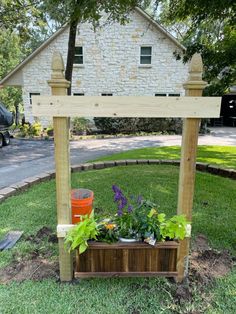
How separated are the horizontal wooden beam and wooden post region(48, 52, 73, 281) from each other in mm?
102

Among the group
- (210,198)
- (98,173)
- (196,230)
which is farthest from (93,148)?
(196,230)

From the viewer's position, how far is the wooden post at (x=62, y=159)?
2023 mm

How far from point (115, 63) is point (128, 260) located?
560 inches

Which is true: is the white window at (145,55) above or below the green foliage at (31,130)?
above

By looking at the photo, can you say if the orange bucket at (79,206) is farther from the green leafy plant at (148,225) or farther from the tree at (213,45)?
the tree at (213,45)

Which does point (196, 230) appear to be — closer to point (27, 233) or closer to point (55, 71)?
point (27, 233)

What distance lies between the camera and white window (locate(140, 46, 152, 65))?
14812 mm

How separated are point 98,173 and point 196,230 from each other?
2.81 meters

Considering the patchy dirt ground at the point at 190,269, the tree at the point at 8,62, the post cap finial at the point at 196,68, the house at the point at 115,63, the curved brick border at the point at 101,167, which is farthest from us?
the tree at the point at 8,62

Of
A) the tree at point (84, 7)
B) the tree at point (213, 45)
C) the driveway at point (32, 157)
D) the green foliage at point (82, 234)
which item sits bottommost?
the driveway at point (32, 157)

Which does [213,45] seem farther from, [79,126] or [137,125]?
[79,126]

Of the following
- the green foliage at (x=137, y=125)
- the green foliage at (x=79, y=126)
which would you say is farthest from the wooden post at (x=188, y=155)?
the green foliage at (x=137, y=125)

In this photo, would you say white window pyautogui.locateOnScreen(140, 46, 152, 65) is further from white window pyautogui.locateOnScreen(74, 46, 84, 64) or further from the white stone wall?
white window pyautogui.locateOnScreen(74, 46, 84, 64)

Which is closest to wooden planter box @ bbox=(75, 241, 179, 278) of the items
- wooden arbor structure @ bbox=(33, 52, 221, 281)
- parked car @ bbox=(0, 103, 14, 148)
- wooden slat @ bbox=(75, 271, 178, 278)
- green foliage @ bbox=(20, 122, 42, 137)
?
wooden slat @ bbox=(75, 271, 178, 278)
